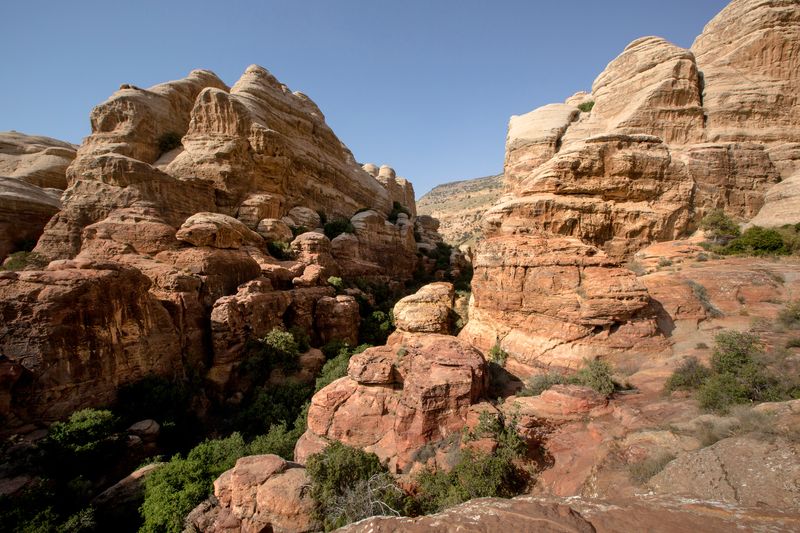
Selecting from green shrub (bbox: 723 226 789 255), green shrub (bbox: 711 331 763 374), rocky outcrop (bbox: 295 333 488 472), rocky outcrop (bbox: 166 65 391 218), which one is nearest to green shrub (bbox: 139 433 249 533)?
rocky outcrop (bbox: 295 333 488 472)

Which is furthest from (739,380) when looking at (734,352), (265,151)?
(265,151)

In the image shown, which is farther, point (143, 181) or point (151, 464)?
point (143, 181)

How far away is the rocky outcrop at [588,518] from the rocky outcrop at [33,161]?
33.5 meters

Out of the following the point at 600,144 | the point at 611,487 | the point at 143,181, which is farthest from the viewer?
the point at 143,181

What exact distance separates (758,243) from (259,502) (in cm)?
2081

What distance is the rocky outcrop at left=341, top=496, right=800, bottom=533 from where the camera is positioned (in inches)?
140

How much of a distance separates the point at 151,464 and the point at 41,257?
1322 cm

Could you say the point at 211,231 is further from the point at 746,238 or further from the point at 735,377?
the point at 746,238

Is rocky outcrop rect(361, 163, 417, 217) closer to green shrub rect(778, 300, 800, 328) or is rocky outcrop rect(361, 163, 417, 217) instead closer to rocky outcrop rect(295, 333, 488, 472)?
rocky outcrop rect(295, 333, 488, 472)

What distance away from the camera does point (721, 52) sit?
58.9 feet

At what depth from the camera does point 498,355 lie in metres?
12.2

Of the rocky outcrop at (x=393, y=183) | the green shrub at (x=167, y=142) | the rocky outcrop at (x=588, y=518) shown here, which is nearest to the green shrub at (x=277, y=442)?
the rocky outcrop at (x=588, y=518)

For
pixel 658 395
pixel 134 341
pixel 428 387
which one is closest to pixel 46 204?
pixel 134 341

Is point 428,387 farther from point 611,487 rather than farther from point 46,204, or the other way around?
point 46,204
